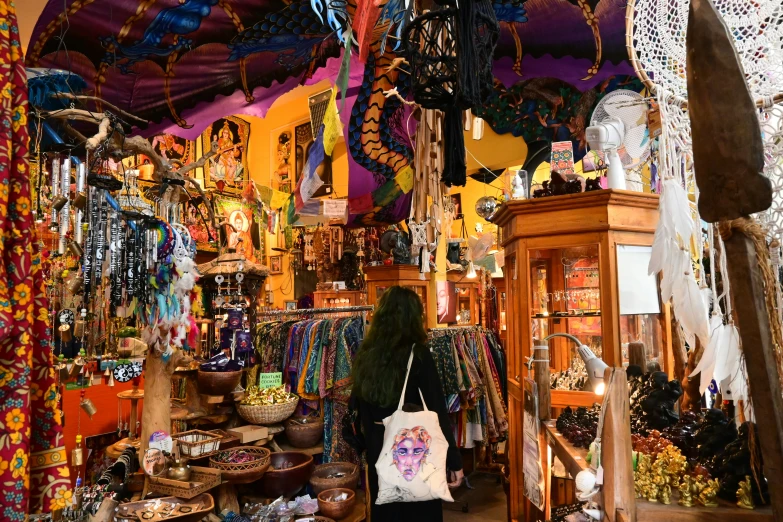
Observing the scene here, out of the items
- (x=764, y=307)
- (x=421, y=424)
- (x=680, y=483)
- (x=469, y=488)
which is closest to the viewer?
(x=764, y=307)

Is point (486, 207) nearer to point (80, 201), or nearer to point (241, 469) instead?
point (241, 469)

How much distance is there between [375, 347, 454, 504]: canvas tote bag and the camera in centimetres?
224

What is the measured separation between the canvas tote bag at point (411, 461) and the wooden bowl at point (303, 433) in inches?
63.2

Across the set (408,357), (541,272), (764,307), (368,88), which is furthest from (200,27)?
(764,307)

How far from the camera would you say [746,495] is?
1135 millimetres

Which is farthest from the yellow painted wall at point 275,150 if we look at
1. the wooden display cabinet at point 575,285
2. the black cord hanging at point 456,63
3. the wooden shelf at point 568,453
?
the wooden shelf at point 568,453

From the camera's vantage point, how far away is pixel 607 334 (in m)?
2.69

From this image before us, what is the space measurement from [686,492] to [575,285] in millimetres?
1841

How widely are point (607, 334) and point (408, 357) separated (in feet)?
3.63

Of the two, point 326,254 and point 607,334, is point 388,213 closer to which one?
point 607,334

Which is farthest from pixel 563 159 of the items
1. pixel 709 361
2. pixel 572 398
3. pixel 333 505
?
pixel 333 505

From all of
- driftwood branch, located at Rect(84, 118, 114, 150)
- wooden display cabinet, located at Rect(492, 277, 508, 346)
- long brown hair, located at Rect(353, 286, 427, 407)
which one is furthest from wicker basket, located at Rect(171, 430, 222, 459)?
wooden display cabinet, located at Rect(492, 277, 508, 346)

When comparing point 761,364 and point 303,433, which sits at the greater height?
point 761,364

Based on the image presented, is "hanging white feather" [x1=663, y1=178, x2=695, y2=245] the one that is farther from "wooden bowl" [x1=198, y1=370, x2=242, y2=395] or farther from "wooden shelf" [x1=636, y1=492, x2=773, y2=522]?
"wooden bowl" [x1=198, y1=370, x2=242, y2=395]
